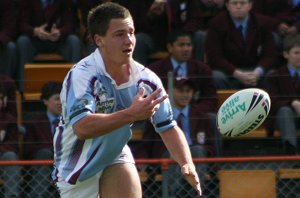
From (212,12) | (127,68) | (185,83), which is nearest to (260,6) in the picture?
(212,12)

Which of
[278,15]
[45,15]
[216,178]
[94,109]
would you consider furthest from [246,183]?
[45,15]

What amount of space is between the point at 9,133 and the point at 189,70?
173 cm

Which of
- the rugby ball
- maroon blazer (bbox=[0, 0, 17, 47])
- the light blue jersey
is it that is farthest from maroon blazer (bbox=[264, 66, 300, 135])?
the light blue jersey

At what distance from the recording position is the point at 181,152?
5.48 metres

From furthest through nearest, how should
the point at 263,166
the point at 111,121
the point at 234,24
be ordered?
the point at 234,24 → the point at 263,166 → the point at 111,121

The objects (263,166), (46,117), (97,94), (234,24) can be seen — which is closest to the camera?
(97,94)

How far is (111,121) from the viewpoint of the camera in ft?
16.5

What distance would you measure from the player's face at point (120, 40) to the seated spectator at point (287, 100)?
3022 millimetres

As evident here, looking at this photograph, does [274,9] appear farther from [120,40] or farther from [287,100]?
[120,40]

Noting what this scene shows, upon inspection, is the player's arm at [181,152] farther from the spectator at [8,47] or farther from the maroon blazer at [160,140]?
the spectator at [8,47]

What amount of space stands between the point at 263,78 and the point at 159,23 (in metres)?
1.39

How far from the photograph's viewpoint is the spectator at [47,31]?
9156 mm

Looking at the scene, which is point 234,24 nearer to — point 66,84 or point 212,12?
point 212,12

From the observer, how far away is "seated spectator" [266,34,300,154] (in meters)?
8.02
